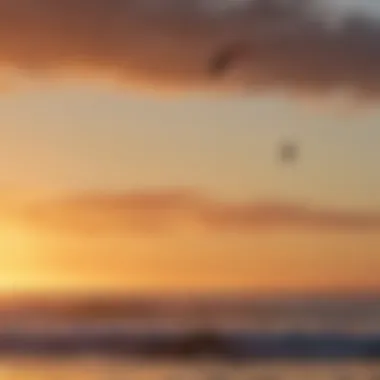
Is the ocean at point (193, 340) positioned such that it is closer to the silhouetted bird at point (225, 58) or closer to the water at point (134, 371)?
the water at point (134, 371)

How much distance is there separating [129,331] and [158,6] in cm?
37

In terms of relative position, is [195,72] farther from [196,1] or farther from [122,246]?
[122,246]

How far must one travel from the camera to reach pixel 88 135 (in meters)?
0.90

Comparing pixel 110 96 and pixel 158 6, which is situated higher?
pixel 158 6

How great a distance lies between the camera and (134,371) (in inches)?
33.3

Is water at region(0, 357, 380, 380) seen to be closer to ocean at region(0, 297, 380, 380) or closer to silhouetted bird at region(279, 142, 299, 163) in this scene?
ocean at region(0, 297, 380, 380)

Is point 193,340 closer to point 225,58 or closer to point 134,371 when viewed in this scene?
point 134,371

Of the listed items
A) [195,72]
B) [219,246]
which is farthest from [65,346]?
[195,72]

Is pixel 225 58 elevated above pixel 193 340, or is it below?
above

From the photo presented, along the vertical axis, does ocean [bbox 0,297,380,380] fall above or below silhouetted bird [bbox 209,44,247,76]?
below

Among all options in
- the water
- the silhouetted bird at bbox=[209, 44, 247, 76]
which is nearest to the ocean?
the water

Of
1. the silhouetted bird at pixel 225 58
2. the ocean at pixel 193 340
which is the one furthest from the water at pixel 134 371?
the silhouetted bird at pixel 225 58

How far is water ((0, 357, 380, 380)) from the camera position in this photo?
842 mm

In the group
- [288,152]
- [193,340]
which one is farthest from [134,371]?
[288,152]
